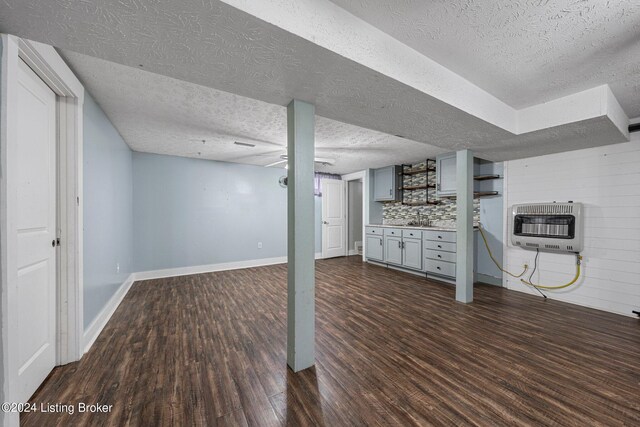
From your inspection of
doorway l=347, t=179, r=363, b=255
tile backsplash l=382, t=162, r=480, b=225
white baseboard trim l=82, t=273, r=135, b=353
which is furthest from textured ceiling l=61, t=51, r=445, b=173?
doorway l=347, t=179, r=363, b=255

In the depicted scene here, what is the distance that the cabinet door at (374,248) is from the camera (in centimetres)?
527

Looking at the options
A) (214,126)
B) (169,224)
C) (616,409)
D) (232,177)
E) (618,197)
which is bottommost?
(616,409)

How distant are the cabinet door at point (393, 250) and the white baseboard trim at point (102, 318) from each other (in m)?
4.49

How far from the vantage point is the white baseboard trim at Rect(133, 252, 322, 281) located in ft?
13.9

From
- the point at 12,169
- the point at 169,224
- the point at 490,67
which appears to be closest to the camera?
the point at 12,169

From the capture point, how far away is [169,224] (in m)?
4.42

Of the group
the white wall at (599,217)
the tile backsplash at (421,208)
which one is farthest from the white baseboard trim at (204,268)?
the white wall at (599,217)

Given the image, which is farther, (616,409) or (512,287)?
(512,287)

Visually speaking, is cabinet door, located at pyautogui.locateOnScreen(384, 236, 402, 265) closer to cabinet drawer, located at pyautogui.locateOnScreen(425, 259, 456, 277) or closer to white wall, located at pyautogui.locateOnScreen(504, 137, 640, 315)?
cabinet drawer, located at pyautogui.locateOnScreen(425, 259, 456, 277)

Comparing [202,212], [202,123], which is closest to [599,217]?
[202,123]

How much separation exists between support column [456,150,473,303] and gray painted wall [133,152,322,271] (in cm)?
360

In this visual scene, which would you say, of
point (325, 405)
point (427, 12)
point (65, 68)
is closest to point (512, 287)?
point (325, 405)

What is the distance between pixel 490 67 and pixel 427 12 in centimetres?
87

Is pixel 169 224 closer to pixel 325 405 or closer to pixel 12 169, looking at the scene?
pixel 12 169
